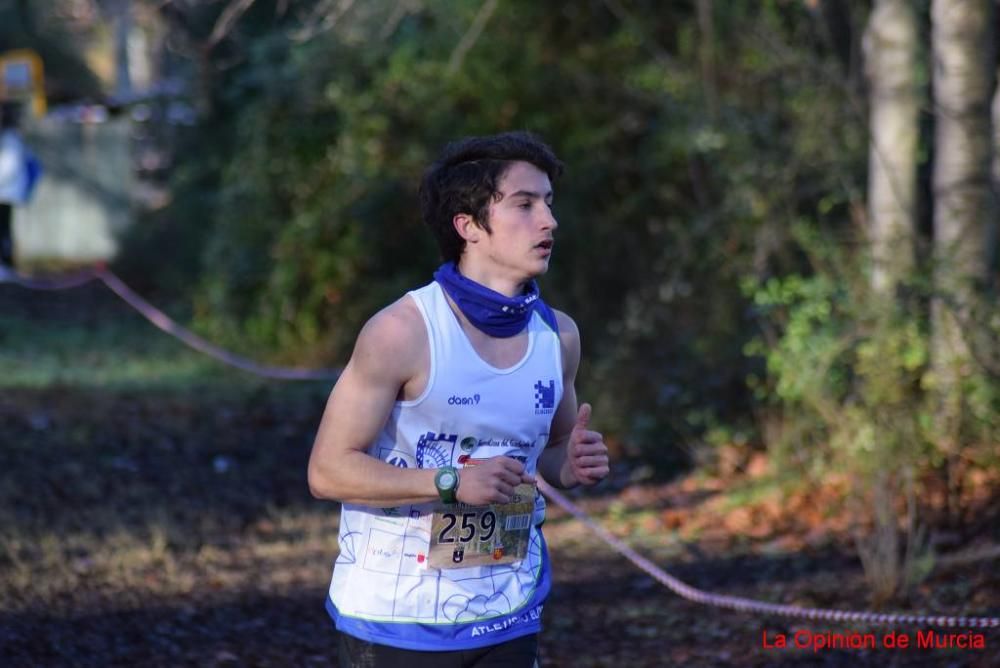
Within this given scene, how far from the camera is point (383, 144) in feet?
42.2

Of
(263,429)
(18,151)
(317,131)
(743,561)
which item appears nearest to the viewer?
(743,561)

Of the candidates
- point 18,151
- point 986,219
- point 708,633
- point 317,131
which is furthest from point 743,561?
point 18,151

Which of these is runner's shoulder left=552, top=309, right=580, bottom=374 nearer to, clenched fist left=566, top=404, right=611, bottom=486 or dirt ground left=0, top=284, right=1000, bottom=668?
clenched fist left=566, top=404, right=611, bottom=486

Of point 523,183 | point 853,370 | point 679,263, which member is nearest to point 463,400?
point 523,183

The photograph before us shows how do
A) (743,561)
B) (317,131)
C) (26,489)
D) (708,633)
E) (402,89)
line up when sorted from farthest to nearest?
(317,131), (402,89), (26,489), (743,561), (708,633)

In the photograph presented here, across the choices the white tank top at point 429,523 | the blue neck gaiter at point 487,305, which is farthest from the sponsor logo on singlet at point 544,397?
the blue neck gaiter at point 487,305

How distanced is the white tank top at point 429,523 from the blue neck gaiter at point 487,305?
40 millimetres

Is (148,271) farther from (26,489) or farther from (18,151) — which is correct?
(26,489)

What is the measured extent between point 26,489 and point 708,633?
178 inches

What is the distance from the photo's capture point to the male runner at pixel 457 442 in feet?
10.5

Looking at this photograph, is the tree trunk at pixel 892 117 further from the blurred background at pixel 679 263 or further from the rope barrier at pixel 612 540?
the rope barrier at pixel 612 540

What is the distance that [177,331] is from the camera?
16.9 meters

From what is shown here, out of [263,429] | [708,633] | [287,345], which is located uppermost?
[287,345]

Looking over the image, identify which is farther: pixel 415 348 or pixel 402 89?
pixel 402 89
